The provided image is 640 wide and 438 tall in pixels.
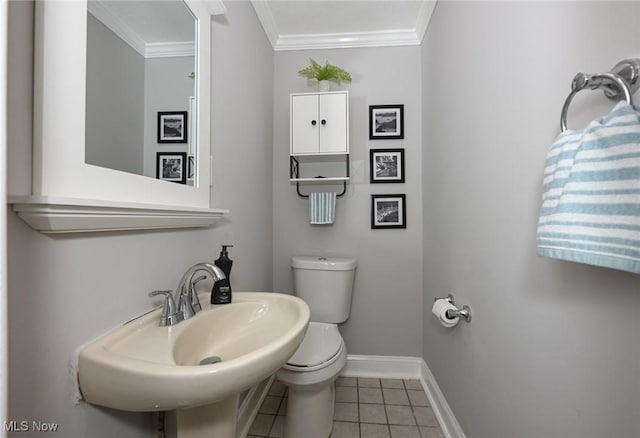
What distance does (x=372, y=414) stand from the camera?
1490mm

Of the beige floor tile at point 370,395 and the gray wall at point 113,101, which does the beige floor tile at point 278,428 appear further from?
the gray wall at point 113,101

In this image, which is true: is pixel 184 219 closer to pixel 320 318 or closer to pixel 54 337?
pixel 54 337

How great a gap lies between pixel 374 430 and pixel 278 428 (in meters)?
0.49

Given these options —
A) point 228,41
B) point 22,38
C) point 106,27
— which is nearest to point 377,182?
point 228,41

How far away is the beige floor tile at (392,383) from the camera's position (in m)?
1.74

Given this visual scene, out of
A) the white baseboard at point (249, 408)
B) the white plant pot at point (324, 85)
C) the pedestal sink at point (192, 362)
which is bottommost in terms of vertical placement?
the white baseboard at point (249, 408)

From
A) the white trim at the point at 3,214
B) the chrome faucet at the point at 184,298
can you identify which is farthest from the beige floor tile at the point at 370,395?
the white trim at the point at 3,214

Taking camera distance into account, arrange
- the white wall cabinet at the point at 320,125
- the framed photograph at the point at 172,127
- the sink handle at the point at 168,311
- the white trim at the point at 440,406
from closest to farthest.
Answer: the sink handle at the point at 168,311, the framed photograph at the point at 172,127, the white trim at the point at 440,406, the white wall cabinet at the point at 320,125

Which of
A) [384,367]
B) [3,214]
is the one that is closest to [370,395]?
[384,367]

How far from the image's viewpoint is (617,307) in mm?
557

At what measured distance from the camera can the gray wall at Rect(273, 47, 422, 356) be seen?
6.07ft

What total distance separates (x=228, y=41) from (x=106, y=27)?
0.69m

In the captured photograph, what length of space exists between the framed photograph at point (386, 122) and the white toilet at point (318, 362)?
92 cm

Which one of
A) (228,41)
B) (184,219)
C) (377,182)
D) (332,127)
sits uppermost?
(228,41)
